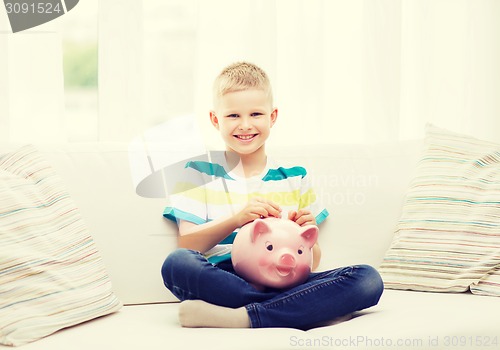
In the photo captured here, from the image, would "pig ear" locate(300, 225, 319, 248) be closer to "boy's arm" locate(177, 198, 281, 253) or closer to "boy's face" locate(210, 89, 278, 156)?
"boy's arm" locate(177, 198, 281, 253)

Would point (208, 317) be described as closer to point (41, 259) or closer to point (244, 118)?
point (41, 259)

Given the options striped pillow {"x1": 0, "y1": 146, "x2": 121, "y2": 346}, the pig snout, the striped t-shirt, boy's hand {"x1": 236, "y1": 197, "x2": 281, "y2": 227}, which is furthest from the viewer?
the striped t-shirt

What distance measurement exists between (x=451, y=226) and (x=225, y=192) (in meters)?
0.58

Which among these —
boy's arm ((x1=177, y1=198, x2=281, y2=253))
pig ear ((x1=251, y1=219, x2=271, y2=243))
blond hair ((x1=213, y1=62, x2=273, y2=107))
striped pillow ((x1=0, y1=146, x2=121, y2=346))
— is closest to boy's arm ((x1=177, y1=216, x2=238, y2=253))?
boy's arm ((x1=177, y1=198, x2=281, y2=253))

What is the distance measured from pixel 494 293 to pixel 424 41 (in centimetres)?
144

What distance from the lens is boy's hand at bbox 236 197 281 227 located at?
160 centimetres

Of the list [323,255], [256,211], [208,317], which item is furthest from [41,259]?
[323,255]

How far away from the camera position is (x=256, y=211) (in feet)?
5.25

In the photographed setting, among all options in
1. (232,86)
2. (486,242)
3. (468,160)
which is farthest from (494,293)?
(232,86)

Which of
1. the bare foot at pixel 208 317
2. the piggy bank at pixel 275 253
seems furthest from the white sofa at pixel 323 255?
the piggy bank at pixel 275 253

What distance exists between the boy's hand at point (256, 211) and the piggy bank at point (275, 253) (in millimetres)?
45

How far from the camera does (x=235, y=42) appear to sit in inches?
103

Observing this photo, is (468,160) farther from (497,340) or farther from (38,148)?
(38,148)

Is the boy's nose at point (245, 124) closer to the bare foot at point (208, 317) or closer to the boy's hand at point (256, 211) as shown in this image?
the boy's hand at point (256, 211)
